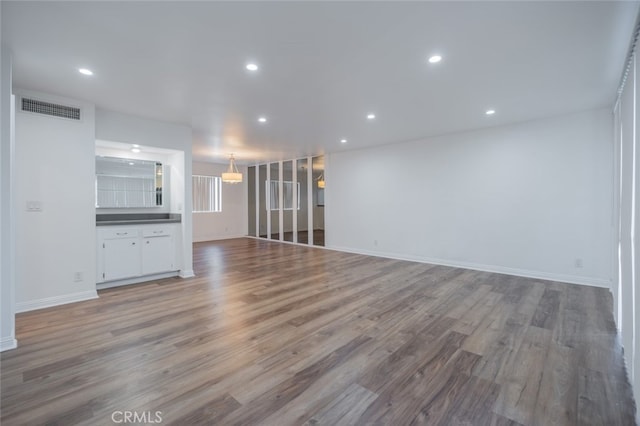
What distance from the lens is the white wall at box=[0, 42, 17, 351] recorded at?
7.70 ft

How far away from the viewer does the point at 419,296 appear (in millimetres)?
3723

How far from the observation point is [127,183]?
4797mm

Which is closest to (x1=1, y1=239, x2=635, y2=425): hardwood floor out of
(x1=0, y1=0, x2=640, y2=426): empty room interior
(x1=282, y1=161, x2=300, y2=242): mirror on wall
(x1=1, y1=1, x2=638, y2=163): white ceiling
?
(x1=0, y1=0, x2=640, y2=426): empty room interior

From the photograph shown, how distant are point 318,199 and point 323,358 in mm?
6097

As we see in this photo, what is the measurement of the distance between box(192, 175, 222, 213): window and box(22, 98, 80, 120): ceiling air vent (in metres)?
5.36

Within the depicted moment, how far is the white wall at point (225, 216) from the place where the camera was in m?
8.99

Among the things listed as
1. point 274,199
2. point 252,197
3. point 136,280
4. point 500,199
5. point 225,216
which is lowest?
point 136,280

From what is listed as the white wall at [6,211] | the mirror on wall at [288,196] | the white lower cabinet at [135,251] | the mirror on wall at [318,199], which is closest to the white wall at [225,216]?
the mirror on wall at [288,196]

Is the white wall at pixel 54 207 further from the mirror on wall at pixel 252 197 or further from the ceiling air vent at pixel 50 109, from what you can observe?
the mirror on wall at pixel 252 197

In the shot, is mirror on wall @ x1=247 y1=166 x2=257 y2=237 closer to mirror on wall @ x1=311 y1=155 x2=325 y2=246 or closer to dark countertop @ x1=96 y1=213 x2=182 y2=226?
mirror on wall @ x1=311 y1=155 x2=325 y2=246

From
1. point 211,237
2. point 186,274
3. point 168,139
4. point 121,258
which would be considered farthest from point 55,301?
point 211,237

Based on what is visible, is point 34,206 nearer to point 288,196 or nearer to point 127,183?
point 127,183

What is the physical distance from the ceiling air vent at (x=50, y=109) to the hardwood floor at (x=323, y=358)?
236 centimetres

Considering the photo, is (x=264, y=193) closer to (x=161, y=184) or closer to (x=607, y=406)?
(x=161, y=184)
